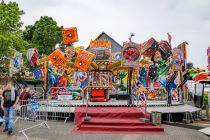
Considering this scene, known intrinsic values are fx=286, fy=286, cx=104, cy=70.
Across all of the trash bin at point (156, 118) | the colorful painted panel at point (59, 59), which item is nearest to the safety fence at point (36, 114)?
the trash bin at point (156, 118)

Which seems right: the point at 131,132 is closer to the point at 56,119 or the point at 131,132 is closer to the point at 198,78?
the point at 56,119

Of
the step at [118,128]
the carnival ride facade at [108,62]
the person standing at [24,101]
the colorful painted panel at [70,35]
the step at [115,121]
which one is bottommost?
the step at [118,128]

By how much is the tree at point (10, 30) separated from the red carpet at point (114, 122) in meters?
18.4

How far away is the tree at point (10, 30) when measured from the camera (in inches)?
1199

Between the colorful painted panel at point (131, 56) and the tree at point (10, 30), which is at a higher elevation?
the tree at point (10, 30)

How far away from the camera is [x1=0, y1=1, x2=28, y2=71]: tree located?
30455 millimetres

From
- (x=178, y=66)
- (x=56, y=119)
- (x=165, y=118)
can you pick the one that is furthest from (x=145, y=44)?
(x=56, y=119)

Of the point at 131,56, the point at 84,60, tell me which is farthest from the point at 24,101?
the point at 131,56

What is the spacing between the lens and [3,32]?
31859mm

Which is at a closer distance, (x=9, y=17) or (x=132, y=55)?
(x=132, y=55)

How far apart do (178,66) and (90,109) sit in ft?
22.5

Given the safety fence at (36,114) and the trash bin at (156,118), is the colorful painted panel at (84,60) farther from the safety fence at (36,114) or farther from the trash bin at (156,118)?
the trash bin at (156,118)

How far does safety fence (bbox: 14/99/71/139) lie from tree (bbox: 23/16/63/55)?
3292 cm

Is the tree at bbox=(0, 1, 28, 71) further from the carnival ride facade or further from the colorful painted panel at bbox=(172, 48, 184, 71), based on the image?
the colorful painted panel at bbox=(172, 48, 184, 71)
